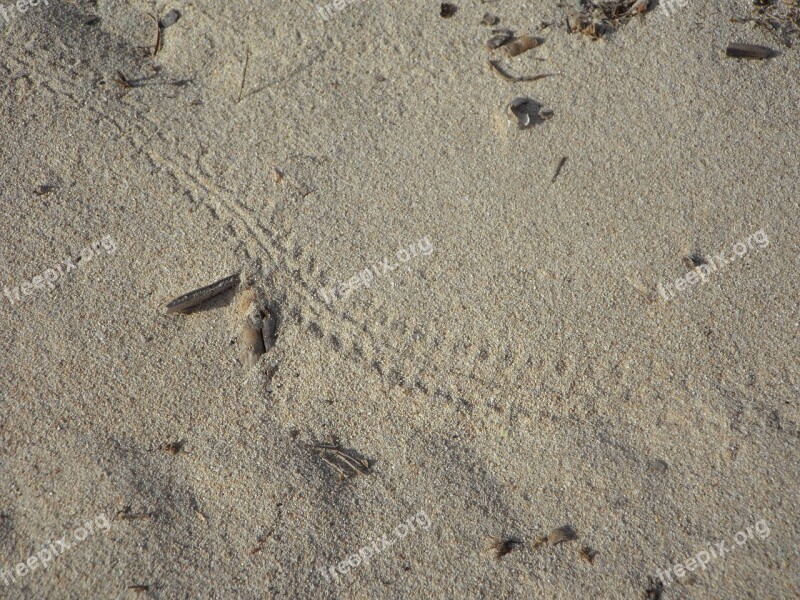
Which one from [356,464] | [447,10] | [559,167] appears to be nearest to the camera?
[356,464]

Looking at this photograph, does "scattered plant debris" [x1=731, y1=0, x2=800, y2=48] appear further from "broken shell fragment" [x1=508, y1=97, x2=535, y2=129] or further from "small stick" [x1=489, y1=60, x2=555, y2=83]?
"broken shell fragment" [x1=508, y1=97, x2=535, y2=129]

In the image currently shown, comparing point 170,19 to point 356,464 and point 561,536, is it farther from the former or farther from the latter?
point 561,536

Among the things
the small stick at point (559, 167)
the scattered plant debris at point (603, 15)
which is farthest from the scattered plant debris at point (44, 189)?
the scattered plant debris at point (603, 15)

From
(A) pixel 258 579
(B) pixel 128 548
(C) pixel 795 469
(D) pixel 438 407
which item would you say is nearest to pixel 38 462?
(B) pixel 128 548

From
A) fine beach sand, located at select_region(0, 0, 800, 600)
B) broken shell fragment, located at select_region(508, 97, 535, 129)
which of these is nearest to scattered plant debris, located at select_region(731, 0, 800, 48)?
fine beach sand, located at select_region(0, 0, 800, 600)

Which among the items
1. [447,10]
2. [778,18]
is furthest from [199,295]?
[778,18]
